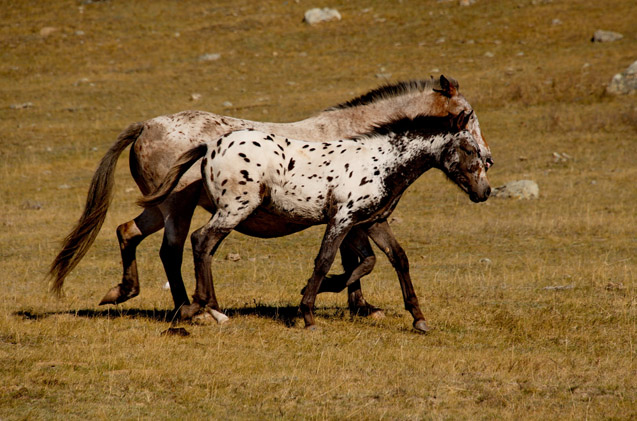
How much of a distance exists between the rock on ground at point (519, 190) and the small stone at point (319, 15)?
20.9m

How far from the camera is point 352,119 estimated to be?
9.06m

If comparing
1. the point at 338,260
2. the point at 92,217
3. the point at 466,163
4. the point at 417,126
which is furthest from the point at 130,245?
the point at 338,260

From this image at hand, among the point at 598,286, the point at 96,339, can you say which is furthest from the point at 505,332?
the point at 96,339

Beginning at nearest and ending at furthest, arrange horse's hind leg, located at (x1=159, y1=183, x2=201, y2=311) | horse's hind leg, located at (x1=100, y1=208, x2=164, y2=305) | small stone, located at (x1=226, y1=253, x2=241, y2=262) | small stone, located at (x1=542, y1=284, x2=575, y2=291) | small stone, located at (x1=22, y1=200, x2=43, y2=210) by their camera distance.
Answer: horse's hind leg, located at (x1=159, y1=183, x2=201, y2=311) → horse's hind leg, located at (x1=100, y1=208, x2=164, y2=305) → small stone, located at (x1=542, y1=284, x2=575, y2=291) → small stone, located at (x1=226, y1=253, x2=241, y2=262) → small stone, located at (x1=22, y1=200, x2=43, y2=210)

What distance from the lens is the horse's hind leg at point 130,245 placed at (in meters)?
8.91

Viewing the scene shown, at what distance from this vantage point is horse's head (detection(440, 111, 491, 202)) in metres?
7.82

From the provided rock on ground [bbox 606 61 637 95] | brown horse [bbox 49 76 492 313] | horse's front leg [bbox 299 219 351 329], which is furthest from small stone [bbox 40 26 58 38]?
horse's front leg [bbox 299 219 351 329]

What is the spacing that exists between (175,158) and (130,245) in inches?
45.5

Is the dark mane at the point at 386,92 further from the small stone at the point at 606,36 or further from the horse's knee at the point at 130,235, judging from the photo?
the small stone at the point at 606,36

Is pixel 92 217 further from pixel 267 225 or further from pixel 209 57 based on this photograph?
pixel 209 57

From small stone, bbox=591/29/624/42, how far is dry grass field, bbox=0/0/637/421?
574 mm

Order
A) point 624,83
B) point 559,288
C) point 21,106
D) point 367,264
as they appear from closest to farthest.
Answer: point 367,264
point 559,288
point 624,83
point 21,106

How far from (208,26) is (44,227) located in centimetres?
2361

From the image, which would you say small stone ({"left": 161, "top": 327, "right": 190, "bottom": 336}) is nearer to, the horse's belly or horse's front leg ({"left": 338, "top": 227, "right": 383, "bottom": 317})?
the horse's belly
